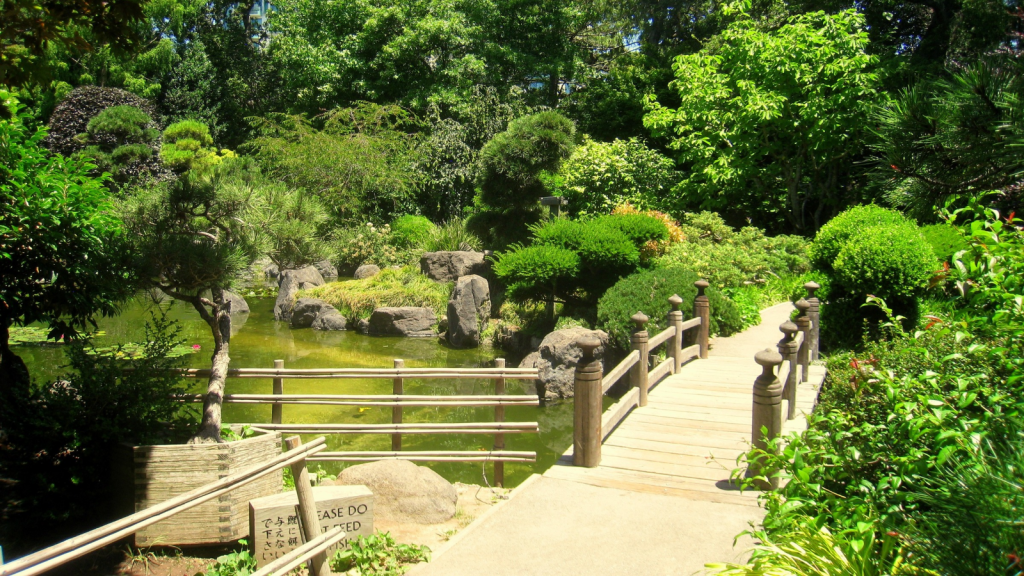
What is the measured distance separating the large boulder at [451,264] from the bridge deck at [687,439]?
326 inches

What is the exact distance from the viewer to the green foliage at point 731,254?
42.5ft

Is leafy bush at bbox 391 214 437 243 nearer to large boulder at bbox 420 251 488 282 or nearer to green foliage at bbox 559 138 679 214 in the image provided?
large boulder at bbox 420 251 488 282

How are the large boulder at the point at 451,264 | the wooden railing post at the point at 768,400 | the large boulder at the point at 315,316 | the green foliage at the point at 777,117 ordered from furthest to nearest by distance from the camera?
the large boulder at the point at 451,264 < the green foliage at the point at 777,117 < the large boulder at the point at 315,316 < the wooden railing post at the point at 768,400

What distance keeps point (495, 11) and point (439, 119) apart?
4504 millimetres

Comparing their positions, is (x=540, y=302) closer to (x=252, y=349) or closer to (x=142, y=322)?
(x=252, y=349)

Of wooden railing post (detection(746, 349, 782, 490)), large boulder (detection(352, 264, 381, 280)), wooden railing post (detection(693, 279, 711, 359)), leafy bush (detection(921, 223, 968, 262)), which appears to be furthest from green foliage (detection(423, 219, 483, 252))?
wooden railing post (detection(746, 349, 782, 490))

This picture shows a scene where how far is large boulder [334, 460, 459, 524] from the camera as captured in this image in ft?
19.0

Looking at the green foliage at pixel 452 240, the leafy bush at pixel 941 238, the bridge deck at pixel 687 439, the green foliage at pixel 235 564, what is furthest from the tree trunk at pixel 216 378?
the green foliage at pixel 452 240

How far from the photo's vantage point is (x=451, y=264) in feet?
54.6

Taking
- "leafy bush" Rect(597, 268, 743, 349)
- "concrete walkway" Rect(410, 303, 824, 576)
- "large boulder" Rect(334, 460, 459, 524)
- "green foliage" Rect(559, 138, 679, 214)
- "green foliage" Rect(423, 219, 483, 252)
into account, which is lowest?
"large boulder" Rect(334, 460, 459, 524)

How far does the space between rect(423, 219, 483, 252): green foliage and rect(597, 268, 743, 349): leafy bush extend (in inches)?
286

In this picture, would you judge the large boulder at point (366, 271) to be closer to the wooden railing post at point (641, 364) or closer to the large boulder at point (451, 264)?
the large boulder at point (451, 264)

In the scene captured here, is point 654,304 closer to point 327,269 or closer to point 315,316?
point 315,316

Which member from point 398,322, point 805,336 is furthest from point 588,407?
point 398,322
